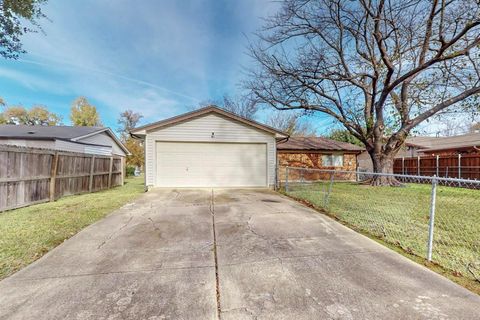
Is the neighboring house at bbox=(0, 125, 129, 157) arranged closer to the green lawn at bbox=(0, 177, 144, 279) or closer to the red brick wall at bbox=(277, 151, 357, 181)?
the green lawn at bbox=(0, 177, 144, 279)

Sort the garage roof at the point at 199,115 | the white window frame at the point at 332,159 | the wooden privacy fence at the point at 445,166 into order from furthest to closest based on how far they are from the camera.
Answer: the white window frame at the point at 332,159 < the wooden privacy fence at the point at 445,166 < the garage roof at the point at 199,115

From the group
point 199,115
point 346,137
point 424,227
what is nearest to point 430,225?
point 424,227

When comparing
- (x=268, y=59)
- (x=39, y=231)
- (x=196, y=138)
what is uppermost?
(x=268, y=59)

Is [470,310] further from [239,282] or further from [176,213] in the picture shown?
[176,213]

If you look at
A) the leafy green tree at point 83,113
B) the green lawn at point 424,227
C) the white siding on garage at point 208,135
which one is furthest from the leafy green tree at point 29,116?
the green lawn at point 424,227

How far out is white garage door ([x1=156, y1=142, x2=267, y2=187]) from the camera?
10.1 m

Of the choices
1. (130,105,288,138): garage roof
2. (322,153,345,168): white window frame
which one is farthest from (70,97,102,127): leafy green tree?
(322,153,345,168): white window frame

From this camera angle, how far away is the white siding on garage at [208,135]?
32.3 feet

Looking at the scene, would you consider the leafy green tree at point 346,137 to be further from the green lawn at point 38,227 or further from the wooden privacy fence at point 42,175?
the green lawn at point 38,227

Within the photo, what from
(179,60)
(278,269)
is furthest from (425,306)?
(179,60)

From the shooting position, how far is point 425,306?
2094 mm

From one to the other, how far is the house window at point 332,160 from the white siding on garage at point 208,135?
7592 mm

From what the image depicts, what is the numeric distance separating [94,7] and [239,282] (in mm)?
11276

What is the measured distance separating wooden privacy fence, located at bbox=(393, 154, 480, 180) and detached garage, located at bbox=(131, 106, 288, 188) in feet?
38.0
